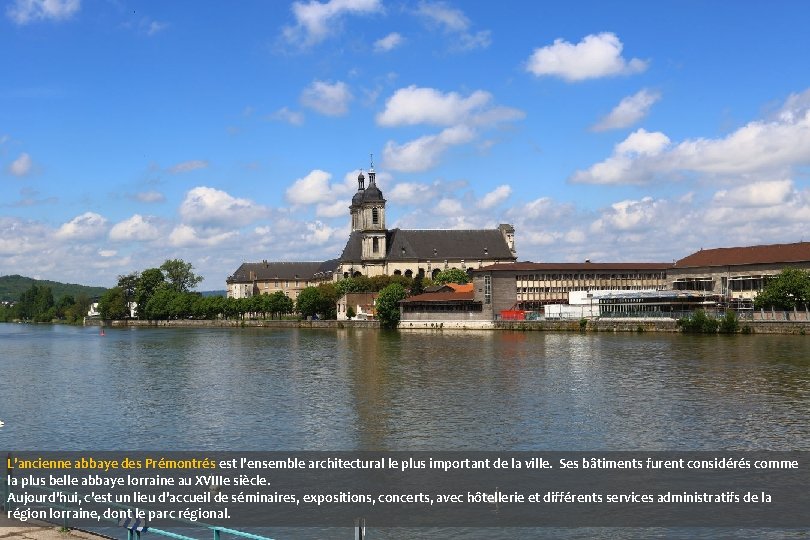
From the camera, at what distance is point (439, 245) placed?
162125 millimetres

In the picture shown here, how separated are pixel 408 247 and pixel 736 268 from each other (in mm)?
79001

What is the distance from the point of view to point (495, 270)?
334ft

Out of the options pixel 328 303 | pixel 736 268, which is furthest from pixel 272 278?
pixel 736 268

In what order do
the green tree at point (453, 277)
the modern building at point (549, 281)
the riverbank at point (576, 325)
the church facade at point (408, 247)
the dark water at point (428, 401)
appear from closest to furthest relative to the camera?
the dark water at point (428, 401) < the riverbank at point (576, 325) < the modern building at point (549, 281) < the green tree at point (453, 277) < the church facade at point (408, 247)

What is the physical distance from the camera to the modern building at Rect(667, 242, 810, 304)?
85438 millimetres

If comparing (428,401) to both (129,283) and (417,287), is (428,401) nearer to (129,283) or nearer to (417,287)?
(417,287)

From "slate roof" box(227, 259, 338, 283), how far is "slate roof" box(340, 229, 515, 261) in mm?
25387

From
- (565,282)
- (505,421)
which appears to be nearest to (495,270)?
(565,282)

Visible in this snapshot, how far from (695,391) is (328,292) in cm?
10125

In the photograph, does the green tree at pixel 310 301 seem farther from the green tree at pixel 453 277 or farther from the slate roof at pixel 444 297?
the slate roof at pixel 444 297

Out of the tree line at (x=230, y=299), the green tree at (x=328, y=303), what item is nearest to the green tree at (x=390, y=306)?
the tree line at (x=230, y=299)

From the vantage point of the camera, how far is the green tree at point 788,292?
249ft

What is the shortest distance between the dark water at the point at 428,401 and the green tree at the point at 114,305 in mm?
105694

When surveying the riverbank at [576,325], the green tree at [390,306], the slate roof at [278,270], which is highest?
the slate roof at [278,270]
